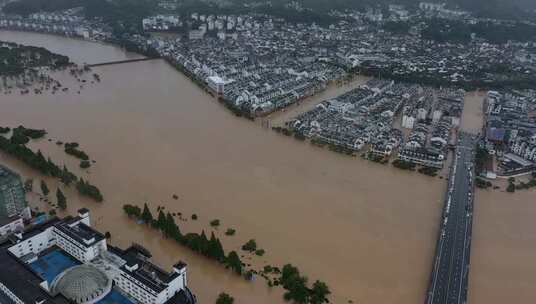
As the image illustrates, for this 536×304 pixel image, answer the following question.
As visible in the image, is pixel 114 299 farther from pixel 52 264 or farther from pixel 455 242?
pixel 455 242

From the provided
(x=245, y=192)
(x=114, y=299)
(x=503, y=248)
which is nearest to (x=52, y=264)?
(x=114, y=299)

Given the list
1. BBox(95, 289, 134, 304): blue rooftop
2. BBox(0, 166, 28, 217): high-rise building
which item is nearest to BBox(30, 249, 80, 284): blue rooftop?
BBox(95, 289, 134, 304): blue rooftop

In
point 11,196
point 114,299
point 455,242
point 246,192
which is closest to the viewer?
point 114,299

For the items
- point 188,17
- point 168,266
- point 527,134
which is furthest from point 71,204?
point 188,17

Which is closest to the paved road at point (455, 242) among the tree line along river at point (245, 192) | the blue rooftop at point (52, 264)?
the tree line along river at point (245, 192)

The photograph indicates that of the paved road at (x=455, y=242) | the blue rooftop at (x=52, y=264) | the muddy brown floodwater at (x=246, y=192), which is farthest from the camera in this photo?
the muddy brown floodwater at (x=246, y=192)

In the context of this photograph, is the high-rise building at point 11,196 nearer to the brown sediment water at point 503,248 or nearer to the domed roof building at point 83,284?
the domed roof building at point 83,284

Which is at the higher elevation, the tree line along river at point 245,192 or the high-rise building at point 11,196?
the high-rise building at point 11,196

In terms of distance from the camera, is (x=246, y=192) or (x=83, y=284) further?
(x=246, y=192)

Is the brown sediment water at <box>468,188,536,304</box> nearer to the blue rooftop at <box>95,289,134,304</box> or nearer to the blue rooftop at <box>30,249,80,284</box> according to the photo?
the blue rooftop at <box>95,289,134,304</box>
